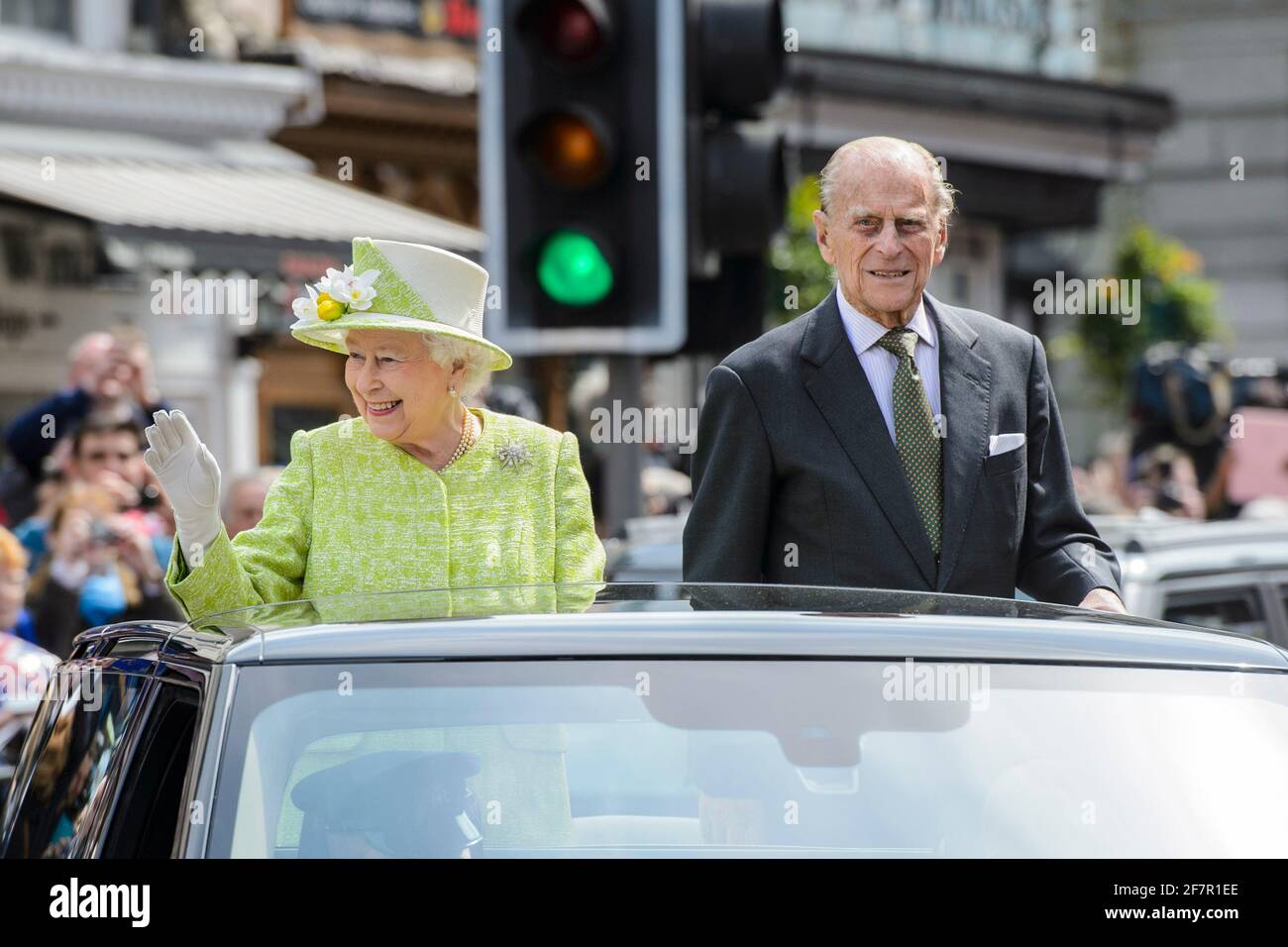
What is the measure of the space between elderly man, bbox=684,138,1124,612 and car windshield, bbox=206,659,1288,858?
48.8 inches

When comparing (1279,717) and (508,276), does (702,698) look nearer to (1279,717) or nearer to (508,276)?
(1279,717)

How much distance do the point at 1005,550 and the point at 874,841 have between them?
58.5 inches

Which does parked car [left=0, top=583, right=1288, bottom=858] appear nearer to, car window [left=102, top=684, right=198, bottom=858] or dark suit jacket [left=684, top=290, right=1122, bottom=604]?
car window [left=102, top=684, right=198, bottom=858]

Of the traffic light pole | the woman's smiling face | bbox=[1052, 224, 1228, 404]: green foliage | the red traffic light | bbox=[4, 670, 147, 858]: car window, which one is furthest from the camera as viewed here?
bbox=[1052, 224, 1228, 404]: green foliage

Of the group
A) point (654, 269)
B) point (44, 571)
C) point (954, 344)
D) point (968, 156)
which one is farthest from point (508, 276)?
point (968, 156)

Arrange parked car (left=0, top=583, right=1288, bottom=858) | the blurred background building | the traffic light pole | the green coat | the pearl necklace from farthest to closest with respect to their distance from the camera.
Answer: the blurred background building → the traffic light pole → the pearl necklace → the green coat → parked car (left=0, top=583, right=1288, bottom=858)

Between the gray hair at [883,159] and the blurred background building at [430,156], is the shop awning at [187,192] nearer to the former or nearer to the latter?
the blurred background building at [430,156]

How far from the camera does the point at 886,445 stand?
13.9ft

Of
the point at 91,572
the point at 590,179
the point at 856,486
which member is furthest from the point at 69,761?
the point at 91,572

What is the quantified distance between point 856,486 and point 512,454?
655 millimetres

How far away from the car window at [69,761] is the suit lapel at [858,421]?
1.46 meters

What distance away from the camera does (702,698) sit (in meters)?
2.90

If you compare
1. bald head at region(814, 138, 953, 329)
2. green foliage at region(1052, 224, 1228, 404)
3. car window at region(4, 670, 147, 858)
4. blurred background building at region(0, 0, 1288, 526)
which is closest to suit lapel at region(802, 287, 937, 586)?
bald head at region(814, 138, 953, 329)

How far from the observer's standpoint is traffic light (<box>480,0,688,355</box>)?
5.89m
